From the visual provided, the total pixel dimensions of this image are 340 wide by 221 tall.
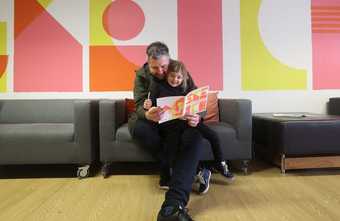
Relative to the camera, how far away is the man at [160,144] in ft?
4.56

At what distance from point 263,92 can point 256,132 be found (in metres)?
0.50

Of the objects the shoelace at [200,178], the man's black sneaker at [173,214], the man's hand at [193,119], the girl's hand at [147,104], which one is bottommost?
the man's black sneaker at [173,214]

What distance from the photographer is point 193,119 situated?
1656mm

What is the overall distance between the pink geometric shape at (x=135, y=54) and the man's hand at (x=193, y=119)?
1.40 m

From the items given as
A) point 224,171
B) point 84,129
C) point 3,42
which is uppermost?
point 3,42

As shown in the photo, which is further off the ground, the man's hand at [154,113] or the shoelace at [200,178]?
the man's hand at [154,113]

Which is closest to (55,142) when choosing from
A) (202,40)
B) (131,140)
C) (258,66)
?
(131,140)

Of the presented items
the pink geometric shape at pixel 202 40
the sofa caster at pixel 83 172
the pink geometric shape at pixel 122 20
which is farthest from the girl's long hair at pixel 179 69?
the pink geometric shape at pixel 122 20

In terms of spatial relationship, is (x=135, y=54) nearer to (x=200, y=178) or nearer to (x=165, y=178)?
(x=165, y=178)

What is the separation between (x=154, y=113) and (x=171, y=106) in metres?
0.13

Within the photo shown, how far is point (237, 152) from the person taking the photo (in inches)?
85.4

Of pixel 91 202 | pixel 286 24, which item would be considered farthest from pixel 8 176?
pixel 286 24

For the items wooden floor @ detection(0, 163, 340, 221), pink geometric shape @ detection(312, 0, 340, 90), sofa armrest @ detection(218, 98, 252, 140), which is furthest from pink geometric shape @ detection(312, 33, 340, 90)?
sofa armrest @ detection(218, 98, 252, 140)

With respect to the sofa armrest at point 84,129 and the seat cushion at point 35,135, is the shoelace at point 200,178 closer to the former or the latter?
the sofa armrest at point 84,129
